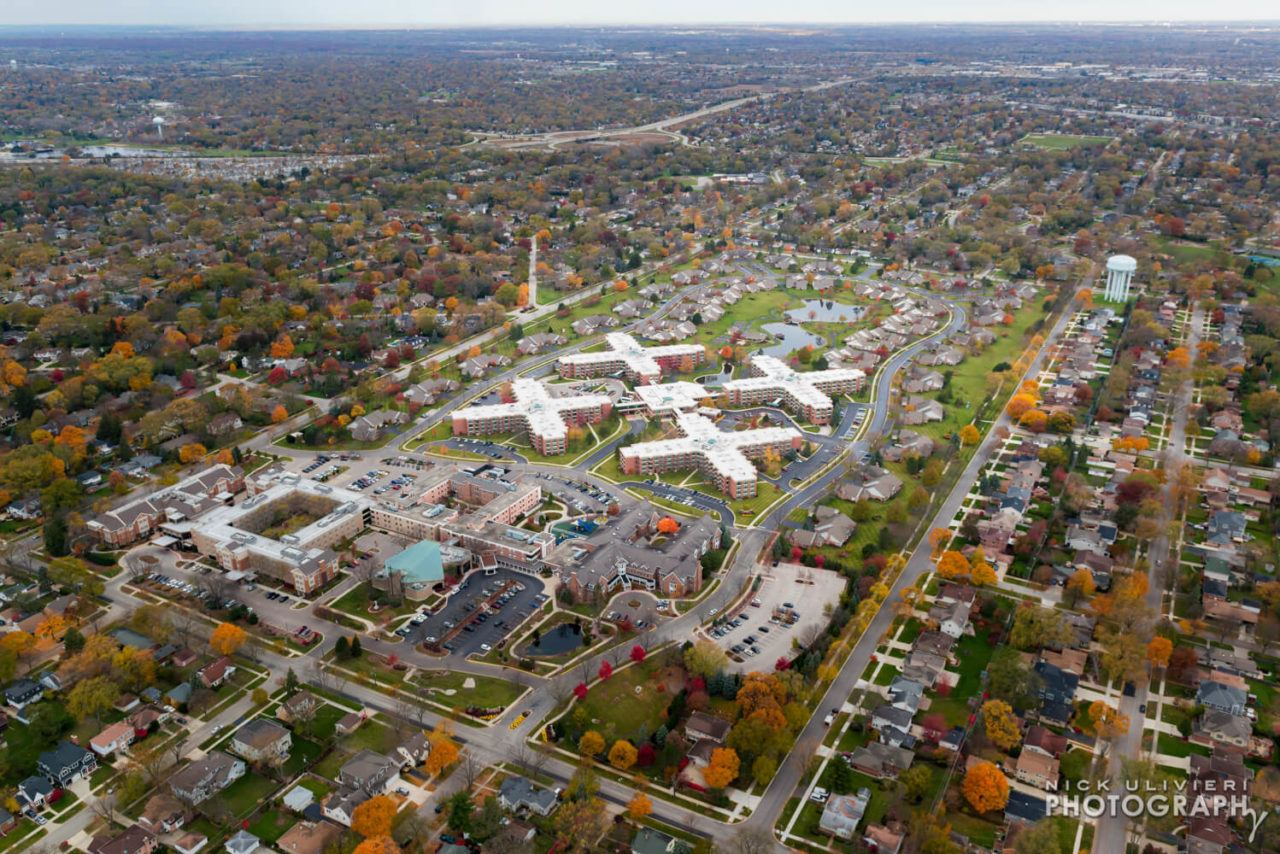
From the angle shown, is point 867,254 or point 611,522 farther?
point 867,254

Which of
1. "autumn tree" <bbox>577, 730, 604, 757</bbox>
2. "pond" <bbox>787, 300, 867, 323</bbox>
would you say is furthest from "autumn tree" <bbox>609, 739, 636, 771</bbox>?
"pond" <bbox>787, 300, 867, 323</bbox>

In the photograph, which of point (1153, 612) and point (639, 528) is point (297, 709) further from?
point (1153, 612)

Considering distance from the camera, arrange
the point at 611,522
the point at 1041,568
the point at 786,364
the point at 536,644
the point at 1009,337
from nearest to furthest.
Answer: the point at 536,644, the point at 1041,568, the point at 611,522, the point at 786,364, the point at 1009,337

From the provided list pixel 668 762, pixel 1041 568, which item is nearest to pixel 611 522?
pixel 668 762

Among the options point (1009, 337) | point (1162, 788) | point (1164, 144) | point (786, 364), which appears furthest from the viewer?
point (1164, 144)

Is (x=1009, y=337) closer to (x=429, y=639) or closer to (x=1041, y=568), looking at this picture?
(x=1041, y=568)

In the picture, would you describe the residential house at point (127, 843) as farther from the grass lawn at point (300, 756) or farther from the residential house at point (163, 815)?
the grass lawn at point (300, 756)

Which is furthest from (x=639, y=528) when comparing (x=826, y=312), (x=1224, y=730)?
(x=826, y=312)
